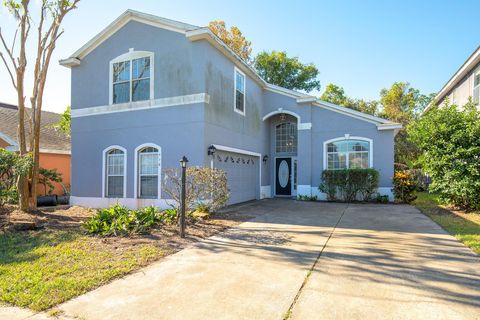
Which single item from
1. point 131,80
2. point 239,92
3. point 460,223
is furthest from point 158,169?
point 460,223

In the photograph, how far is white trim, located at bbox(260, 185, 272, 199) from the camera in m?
15.0

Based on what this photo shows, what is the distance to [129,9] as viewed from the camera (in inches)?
439

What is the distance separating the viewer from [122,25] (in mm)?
11602

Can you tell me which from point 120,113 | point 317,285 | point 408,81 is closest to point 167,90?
point 120,113

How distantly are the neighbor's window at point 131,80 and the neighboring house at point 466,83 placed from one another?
12042 millimetres

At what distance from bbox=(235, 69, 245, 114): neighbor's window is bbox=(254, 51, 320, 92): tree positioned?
14631 millimetres

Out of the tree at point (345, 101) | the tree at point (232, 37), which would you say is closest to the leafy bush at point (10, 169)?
the tree at point (232, 37)

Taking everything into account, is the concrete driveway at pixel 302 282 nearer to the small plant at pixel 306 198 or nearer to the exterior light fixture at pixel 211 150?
the exterior light fixture at pixel 211 150

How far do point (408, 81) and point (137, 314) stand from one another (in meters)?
31.9

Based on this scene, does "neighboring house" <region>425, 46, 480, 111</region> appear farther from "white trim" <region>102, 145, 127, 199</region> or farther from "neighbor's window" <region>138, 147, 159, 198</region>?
"white trim" <region>102, 145, 127, 199</region>


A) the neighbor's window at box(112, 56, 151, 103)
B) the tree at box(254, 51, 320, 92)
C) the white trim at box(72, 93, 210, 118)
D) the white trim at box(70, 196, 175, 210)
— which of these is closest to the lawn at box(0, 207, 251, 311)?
the white trim at box(70, 196, 175, 210)

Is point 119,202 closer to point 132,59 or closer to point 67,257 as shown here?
point 132,59

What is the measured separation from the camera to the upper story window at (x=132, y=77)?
36.5 ft

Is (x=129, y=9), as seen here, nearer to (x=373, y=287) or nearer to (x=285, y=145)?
(x=285, y=145)
